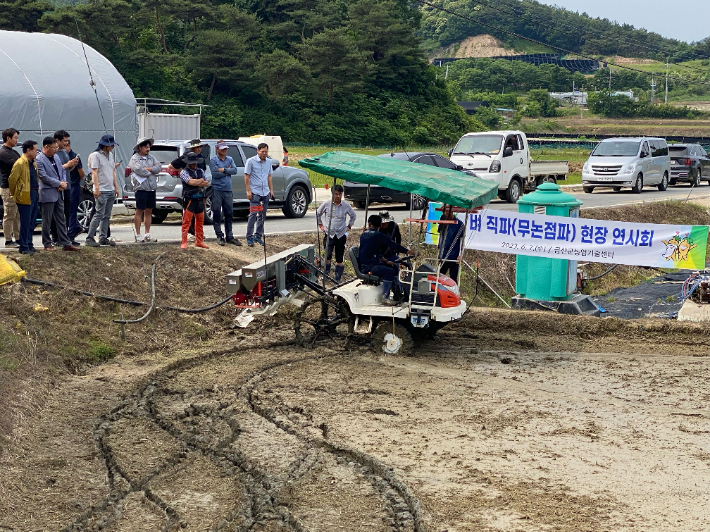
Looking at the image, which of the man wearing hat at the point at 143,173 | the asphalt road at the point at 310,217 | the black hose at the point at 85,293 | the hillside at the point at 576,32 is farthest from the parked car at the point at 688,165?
the hillside at the point at 576,32

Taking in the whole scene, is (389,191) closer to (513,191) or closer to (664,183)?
(513,191)

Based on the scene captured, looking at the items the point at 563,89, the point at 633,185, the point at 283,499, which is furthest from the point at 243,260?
the point at 563,89

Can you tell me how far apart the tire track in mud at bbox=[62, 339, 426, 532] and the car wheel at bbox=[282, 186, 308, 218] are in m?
11.9

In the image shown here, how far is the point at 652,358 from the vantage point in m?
11.8

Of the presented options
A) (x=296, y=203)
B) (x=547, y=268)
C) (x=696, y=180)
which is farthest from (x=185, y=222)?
(x=696, y=180)

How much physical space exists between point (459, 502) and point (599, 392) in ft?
12.6

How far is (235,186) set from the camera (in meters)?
20.2

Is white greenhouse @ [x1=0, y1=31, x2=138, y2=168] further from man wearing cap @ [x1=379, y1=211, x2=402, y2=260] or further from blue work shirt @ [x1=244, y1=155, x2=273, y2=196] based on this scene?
man wearing cap @ [x1=379, y1=211, x2=402, y2=260]

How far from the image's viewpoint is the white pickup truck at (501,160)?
2659cm

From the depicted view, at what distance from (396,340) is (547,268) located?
4.70m

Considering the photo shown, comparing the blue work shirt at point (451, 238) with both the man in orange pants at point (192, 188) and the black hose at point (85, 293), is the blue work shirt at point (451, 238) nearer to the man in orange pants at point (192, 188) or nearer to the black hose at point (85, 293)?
the man in orange pants at point (192, 188)

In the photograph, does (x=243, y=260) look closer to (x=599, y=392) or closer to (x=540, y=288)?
(x=540, y=288)

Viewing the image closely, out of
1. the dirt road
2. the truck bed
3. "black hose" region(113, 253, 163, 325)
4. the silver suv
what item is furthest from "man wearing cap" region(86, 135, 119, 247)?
the truck bed

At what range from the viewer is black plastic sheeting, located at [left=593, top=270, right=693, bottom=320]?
648 inches
